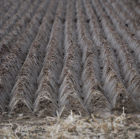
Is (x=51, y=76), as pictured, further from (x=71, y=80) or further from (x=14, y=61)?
(x=14, y=61)

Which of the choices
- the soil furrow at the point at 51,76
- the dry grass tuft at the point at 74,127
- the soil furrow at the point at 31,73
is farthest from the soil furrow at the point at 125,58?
the soil furrow at the point at 31,73

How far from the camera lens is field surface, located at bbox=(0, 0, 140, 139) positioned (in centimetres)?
216

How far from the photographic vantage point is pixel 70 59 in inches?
126

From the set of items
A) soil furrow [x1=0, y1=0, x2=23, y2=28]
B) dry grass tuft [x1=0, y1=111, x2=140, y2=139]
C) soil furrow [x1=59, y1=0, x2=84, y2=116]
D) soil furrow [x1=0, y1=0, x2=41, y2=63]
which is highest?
soil furrow [x1=0, y1=0, x2=23, y2=28]

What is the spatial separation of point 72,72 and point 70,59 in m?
0.36

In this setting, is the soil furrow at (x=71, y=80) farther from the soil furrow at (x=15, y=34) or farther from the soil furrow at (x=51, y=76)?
the soil furrow at (x=15, y=34)

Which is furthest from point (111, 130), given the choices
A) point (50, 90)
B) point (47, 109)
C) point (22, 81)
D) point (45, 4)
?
point (45, 4)

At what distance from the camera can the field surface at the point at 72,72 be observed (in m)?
2.16

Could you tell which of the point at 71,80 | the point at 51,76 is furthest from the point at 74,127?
the point at 51,76

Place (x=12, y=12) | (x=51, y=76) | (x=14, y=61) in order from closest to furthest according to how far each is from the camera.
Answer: (x=51, y=76), (x=14, y=61), (x=12, y=12)

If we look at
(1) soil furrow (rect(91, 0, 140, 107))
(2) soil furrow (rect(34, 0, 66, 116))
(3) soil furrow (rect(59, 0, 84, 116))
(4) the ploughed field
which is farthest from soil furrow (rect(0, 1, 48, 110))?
(1) soil furrow (rect(91, 0, 140, 107))

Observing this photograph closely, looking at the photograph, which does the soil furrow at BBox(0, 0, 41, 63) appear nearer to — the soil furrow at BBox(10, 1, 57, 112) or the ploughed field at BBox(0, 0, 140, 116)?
the ploughed field at BBox(0, 0, 140, 116)

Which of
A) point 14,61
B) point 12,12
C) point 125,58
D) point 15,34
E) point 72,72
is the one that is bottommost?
point 72,72

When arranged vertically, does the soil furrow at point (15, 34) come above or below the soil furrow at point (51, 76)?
above
